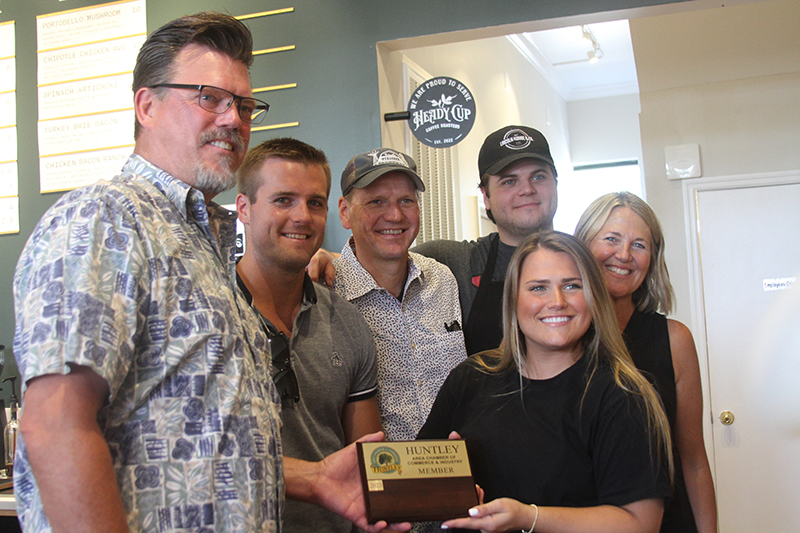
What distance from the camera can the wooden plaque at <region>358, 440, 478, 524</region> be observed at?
148 cm

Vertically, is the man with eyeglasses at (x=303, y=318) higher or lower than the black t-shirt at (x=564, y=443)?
higher

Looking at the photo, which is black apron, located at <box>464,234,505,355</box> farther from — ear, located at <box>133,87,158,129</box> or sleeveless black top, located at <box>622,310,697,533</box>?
ear, located at <box>133,87,158,129</box>

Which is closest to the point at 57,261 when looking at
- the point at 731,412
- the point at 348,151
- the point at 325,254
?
the point at 325,254

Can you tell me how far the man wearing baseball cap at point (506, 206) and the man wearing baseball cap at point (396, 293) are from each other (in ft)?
0.50

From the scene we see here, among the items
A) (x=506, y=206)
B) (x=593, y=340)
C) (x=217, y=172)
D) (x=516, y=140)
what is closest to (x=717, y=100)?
(x=516, y=140)

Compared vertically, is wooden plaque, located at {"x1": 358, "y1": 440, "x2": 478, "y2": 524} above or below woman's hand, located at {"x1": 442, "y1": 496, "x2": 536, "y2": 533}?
above

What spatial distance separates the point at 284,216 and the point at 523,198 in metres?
0.93

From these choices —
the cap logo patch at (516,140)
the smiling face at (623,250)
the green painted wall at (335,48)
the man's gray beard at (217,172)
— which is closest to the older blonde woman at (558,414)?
the smiling face at (623,250)

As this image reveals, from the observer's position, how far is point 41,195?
3541mm

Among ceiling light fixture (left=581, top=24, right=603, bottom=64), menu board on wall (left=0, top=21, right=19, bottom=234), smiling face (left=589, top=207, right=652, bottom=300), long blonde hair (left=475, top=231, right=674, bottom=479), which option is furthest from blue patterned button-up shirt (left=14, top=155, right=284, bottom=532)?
ceiling light fixture (left=581, top=24, right=603, bottom=64)

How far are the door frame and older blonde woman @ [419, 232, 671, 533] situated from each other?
296cm

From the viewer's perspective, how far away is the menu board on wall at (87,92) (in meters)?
3.44

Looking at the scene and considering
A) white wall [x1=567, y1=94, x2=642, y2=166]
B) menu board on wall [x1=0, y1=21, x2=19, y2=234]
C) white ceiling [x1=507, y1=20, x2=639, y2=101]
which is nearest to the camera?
menu board on wall [x1=0, y1=21, x2=19, y2=234]

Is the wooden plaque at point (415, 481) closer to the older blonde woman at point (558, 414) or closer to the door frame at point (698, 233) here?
the older blonde woman at point (558, 414)
